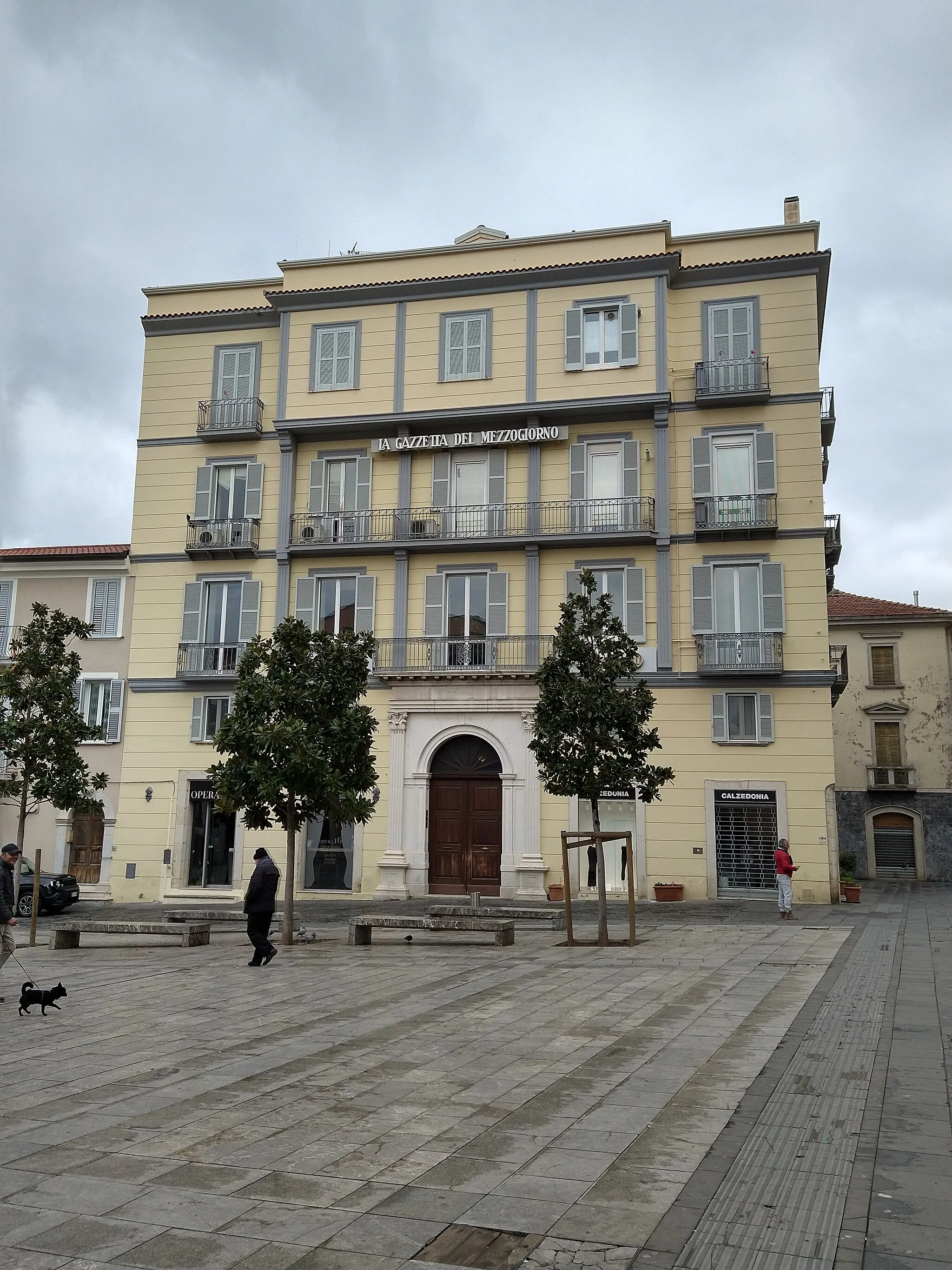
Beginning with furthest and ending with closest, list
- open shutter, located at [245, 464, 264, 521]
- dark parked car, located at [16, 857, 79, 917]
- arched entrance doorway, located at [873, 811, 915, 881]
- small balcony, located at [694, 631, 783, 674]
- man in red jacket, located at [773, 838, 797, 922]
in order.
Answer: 1. arched entrance doorway, located at [873, 811, 915, 881]
2. open shutter, located at [245, 464, 264, 521]
3. small balcony, located at [694, 631, 783, 674]
4. dark parked car, located at [16, 857, 79, 917]
5. man in red jacket, located at [773, 838, 797, 922]

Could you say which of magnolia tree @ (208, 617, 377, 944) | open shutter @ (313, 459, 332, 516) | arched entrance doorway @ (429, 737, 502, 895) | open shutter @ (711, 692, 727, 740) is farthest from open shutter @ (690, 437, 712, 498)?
magnolia tree @ (208, 617, 377, 944)

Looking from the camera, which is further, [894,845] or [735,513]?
[894,845]

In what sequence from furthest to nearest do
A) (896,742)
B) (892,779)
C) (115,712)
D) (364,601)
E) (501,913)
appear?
(896,742)
(892,779)
(115,712)
(364,601)
(501,913)

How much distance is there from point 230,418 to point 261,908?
1934cm

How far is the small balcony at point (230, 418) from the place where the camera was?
31.1m

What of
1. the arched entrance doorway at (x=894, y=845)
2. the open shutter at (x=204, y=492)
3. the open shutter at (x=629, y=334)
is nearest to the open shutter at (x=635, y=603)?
the open shutter at (x=629, y=334)

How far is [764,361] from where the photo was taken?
28.3 meters

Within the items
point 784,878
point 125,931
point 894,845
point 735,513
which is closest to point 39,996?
point 125,931

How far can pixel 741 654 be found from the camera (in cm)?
2727

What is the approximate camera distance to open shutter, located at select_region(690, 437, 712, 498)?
93.3 ft

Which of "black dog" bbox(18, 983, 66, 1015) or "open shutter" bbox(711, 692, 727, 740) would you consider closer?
"black dog" bbox(18, 983, 66, 1015)

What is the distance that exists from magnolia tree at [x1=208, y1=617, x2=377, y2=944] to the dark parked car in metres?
9.80

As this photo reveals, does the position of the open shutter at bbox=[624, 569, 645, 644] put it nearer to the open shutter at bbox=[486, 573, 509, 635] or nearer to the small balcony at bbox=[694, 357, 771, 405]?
the open shutter at bbox=[486, 573, 509, 635]

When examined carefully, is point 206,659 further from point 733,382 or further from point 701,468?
point 733,382
